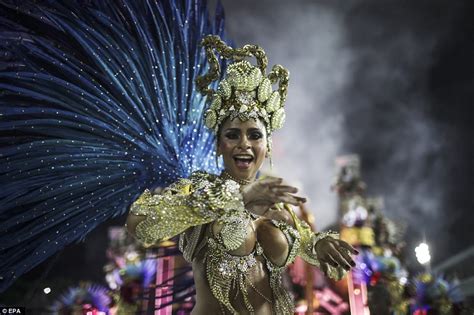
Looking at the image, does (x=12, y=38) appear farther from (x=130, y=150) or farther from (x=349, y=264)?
(x=349, y=264)

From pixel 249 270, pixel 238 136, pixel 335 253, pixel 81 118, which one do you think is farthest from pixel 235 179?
pixel 81 118

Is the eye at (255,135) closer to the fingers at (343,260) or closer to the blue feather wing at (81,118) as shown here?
the blue feather wing at (81,118)

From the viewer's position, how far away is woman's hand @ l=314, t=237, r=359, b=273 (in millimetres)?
1965

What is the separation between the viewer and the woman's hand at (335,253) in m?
1.97

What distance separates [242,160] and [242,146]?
72 mm

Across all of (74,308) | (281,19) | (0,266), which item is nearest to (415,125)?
(281,19)

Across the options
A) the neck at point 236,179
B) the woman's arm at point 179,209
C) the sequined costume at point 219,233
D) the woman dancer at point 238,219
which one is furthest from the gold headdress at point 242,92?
the woman's arm at point 179,209

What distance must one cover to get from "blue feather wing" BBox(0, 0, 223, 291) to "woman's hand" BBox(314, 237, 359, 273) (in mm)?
941

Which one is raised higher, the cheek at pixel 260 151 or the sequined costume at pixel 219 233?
→ the cheek at pixel 260 151

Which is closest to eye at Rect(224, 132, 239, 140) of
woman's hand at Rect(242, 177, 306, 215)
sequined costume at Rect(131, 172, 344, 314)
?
sequined costume at Rect(131, 172, 344, 314)

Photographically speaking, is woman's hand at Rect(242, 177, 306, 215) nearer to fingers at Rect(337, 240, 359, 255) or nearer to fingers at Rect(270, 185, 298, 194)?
fingers at Rect(270, 185, 298, 194)

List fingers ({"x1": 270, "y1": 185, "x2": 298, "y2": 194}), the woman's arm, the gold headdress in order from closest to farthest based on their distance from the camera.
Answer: fingers ({"x1": 270, "y1": 185, "x2": 298, "y2": 194}) → the woman's arm → the gold headdress

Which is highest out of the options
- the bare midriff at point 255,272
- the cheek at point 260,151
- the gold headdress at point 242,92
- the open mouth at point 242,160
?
the gold headdress at point 242,92

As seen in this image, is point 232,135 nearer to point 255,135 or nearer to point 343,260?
point 255,135
